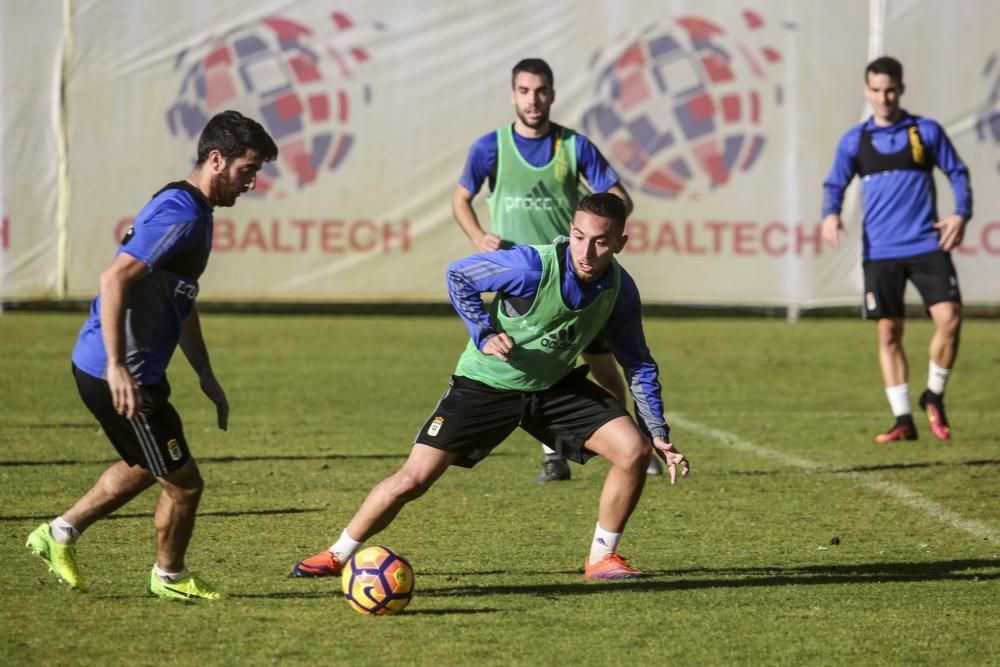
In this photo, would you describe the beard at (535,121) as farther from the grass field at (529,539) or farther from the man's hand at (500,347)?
the man's hand at (500,347)

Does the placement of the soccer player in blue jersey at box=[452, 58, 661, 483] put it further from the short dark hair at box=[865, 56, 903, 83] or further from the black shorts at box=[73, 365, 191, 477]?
the black shorts at box=[73, 365, 191, 477]

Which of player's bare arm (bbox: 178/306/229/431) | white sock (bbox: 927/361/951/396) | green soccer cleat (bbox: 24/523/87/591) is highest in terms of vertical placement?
player's bare arm (bbox: 178/306/229/431)

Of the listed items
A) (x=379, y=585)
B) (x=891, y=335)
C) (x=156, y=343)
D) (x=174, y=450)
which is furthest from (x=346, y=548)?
(x=891, y=335)

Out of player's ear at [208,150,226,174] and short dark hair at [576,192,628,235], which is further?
short dark hair at [576,192,628,235]

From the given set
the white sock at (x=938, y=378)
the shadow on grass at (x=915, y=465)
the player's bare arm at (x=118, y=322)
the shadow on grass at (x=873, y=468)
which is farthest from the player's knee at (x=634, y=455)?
the white sock at (x=938, y=378)

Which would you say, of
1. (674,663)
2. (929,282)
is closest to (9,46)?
(929,282)

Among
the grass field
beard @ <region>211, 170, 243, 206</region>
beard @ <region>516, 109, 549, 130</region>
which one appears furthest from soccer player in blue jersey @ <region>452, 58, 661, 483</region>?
beard @ <region>211, 170, 243, 206</region>

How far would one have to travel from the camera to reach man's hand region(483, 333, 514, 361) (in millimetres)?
6449

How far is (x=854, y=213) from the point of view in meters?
19.9

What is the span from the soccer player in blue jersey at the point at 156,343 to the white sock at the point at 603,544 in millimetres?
1692

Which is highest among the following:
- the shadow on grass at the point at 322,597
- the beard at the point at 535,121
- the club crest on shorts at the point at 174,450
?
the beard at the point at 535,121

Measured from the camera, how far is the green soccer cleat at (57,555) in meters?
6.25

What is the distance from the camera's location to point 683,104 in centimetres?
1995

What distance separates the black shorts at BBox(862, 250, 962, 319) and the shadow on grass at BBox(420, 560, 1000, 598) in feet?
14.3
